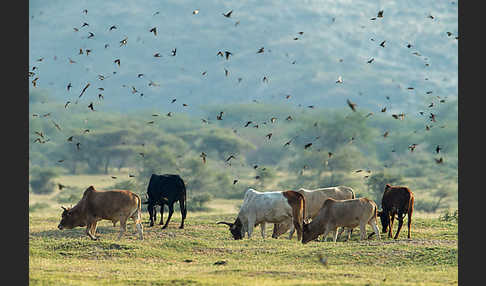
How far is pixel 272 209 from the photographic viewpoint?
21141mm

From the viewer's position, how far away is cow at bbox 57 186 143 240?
2022 centimetres

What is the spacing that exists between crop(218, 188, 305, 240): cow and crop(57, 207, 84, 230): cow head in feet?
12.4

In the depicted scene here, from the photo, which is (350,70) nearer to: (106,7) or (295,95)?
(295,95)

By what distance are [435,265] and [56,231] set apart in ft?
34.9

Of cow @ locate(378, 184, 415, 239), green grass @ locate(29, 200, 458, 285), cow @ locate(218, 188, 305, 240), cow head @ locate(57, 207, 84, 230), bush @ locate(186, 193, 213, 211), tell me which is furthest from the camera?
bush @ locate(186, 193, 213, 211)

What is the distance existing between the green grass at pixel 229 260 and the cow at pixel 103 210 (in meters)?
0.53

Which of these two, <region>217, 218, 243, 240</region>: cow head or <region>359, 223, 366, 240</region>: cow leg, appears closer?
<region>359, 223, 366, 240</region>: cow leg

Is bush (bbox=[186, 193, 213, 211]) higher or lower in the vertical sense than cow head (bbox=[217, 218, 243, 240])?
lower

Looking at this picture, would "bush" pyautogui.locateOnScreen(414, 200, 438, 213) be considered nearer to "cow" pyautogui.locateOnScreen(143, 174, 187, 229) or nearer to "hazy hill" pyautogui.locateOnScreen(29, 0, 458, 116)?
"cow" pyautogui.locateOnScreen(143, 174, 187, 229)

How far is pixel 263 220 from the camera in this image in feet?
70.1

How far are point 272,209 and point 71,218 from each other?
5.27 meters

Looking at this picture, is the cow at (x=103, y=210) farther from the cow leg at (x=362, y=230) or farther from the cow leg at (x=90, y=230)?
the cow leg at (x=362, y=230)

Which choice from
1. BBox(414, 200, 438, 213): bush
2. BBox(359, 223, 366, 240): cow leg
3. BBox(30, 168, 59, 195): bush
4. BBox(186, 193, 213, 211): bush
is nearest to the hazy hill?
BBox(30, 168, 59, 195): bush

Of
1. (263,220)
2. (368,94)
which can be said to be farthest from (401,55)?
(263,220)
